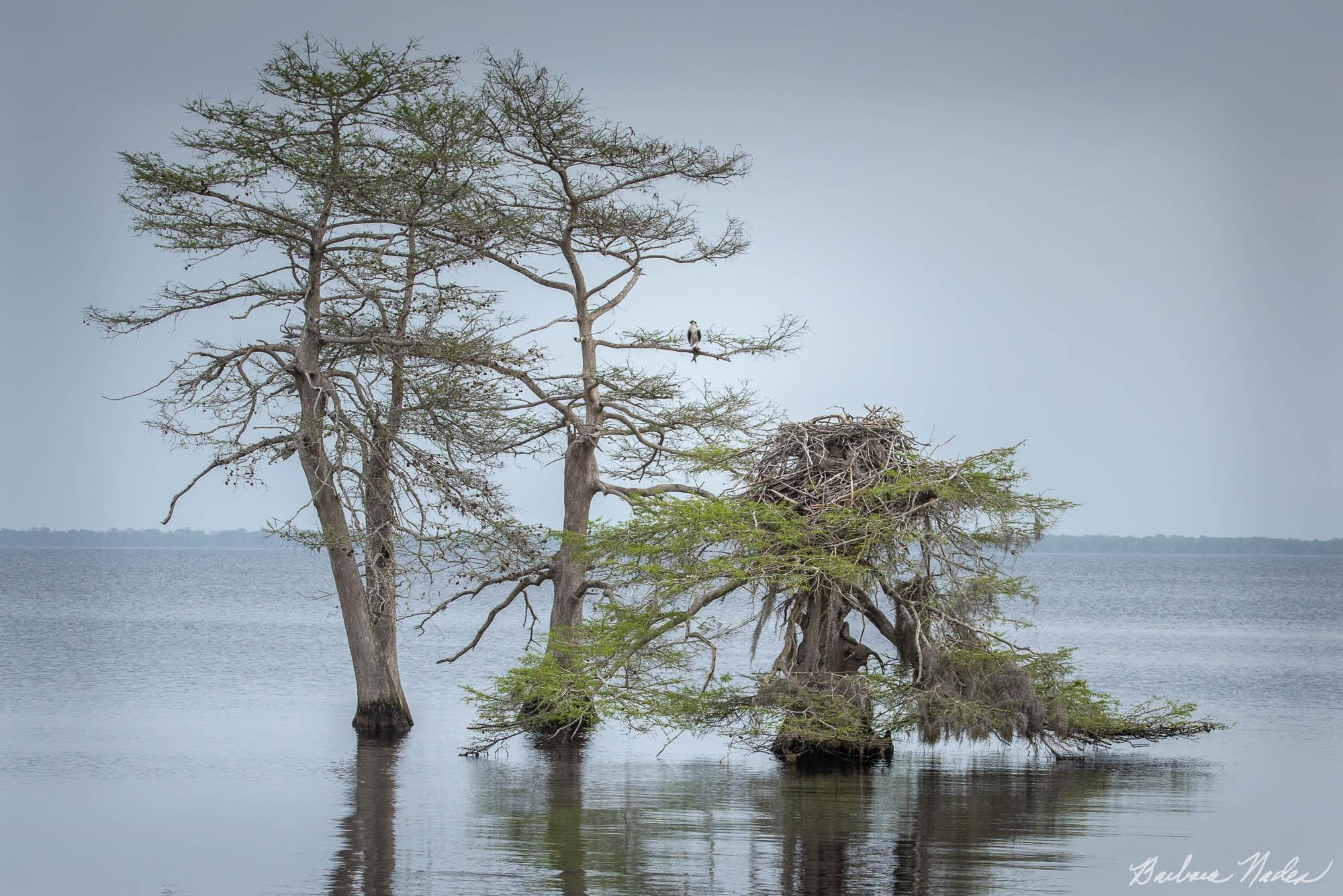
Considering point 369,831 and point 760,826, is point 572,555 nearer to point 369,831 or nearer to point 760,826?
point 369,831

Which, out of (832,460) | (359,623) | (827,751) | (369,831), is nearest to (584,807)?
(369,831)

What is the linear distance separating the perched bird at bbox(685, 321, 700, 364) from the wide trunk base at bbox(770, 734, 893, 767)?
5.51 meters

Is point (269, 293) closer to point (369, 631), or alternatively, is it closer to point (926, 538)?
point (369, 631)

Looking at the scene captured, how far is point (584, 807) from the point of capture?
13977 mm

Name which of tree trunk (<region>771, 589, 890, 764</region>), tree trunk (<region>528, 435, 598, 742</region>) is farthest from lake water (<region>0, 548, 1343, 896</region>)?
tree trunk (<region>528, 435, 598, 742</region>)

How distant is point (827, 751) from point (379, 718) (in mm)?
6688

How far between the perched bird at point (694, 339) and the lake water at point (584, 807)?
536 cm

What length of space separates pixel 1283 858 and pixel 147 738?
49.7 feet

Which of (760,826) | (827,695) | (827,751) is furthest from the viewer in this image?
(827,751)

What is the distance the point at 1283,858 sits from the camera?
1254 centimetres

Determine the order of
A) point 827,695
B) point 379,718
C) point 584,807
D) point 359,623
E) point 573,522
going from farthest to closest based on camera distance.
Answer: point 379,718, point 573,522, point 359,623, point 827,695, point 584,807

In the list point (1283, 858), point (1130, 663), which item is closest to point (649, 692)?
point (1283, 858)

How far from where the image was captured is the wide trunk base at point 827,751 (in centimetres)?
1593
